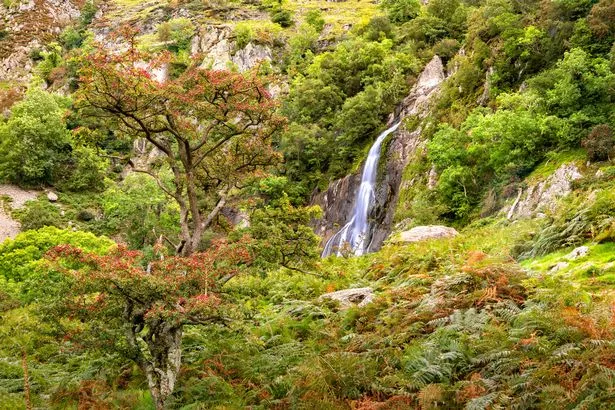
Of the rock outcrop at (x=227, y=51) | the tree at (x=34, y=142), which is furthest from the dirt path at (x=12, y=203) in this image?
the rock outcrop at (x=227, y=51)

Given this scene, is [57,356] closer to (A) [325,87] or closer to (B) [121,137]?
(B) [121,137]

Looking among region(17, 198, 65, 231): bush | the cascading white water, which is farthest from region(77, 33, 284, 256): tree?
region(17, 198, 65, 231): bush

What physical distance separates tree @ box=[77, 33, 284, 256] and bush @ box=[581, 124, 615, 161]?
1264 cm

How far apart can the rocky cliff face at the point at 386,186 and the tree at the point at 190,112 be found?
16547 millimetres

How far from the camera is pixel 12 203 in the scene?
45562 mm

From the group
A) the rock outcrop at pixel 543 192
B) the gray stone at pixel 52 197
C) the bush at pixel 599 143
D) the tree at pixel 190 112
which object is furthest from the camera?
the gray stone at pixel 52 197

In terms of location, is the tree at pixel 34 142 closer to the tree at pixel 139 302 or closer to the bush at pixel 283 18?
the bush at pixel 283 18

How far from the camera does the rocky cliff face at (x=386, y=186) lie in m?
27.8

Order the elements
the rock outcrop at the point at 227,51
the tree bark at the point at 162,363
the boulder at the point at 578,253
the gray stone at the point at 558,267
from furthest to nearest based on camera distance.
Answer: the rock outcrop at the point at 227,51, the boulder at the point at 578,253, the gray stone at the point at 558,267, the tree bark at the point at 162,363

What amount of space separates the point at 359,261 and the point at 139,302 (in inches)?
381

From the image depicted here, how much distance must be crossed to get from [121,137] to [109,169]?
48268 mm

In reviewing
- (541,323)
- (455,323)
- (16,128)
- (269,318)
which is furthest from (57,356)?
(16,128)

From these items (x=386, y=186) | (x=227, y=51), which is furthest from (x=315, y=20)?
(x=386, y=186)

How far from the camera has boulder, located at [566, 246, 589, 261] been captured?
29.8 ft
